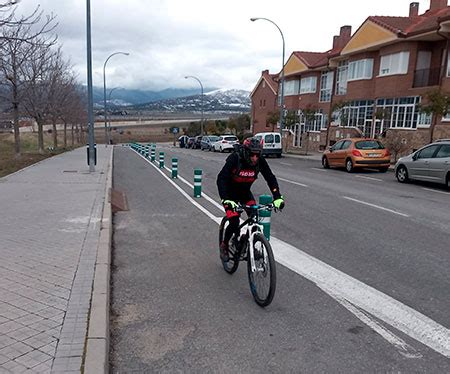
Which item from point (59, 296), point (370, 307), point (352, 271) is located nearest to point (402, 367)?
point (370, 307)

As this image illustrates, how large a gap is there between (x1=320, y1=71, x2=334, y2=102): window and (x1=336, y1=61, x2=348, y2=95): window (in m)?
1.10

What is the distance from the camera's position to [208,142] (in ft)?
141

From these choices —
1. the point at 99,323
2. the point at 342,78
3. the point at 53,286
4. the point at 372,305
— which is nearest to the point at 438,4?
the point at 342,78

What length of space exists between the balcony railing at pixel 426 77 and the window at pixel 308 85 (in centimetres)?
1443

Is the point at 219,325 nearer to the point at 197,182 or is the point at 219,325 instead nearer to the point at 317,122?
the point at 197,182

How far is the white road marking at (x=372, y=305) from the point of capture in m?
3.51

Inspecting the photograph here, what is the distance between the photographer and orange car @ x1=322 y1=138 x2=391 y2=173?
1872cm

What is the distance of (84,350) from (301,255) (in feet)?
11.8

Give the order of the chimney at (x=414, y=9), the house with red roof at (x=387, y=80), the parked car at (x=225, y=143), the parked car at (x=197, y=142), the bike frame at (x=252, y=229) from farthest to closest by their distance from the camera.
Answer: the parked car at (x=197, y=142), the parked car at (x=225, y=143), the chimney at (x=414, y=9), the house with red roof at (x=387, y=80), the bike frame at (x=252, y=229)

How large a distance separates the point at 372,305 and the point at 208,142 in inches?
1556

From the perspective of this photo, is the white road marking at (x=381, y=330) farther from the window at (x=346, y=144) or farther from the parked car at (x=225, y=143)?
the parked car at (x=225, y=143)

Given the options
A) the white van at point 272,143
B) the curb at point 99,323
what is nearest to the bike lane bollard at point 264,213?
the curb at point 99,323

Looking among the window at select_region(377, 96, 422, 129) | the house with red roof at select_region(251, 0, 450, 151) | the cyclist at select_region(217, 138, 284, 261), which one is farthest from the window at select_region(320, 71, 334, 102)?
the cyclist at select_region(217, 138, 284, 261)

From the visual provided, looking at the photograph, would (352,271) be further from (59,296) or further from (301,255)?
(59,296)
